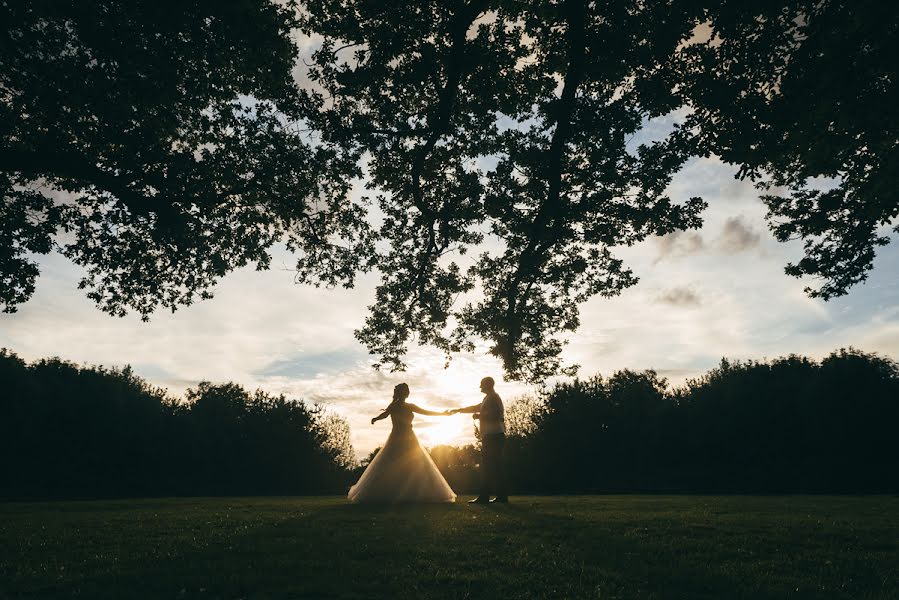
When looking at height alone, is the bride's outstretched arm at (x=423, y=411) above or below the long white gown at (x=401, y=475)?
above

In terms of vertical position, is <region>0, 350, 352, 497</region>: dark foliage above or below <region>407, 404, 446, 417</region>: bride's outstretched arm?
above

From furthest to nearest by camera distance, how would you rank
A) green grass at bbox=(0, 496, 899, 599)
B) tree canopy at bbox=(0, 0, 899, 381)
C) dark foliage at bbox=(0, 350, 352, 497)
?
dark foliage at bbox=(0, 350, 352, 497)
tree canopy at bbox=(0, 0, 899, 381)
green grass at bbox=(0, 496, 899, 599)

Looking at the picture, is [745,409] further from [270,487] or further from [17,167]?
[17,167]

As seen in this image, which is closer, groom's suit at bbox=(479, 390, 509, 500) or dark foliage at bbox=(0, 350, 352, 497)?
groom's suit at bbox=(479, 390, 509, 500)

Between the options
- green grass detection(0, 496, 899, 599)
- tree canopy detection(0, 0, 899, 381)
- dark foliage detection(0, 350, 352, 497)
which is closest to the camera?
green grass detection(0, 496, 899, 599)

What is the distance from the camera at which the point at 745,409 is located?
55.4 meters

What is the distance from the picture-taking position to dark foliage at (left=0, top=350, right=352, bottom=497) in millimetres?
52500

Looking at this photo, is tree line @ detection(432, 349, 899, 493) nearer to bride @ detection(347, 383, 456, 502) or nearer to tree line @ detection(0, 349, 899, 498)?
tree line @ detection(0, 349, 899, 498)

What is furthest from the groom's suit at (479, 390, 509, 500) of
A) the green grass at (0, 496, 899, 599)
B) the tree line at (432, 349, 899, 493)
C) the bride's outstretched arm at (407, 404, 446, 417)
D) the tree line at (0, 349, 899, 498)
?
the tree line at (0, 349, 899, 498)

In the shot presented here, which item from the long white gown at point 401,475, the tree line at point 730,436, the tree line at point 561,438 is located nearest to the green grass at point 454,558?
the long white gown at point 401,475

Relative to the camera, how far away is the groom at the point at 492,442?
16078mm

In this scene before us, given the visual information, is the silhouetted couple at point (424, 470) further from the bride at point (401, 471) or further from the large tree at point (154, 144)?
the large tree at point (154, 144)

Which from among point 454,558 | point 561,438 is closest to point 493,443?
point 454,558

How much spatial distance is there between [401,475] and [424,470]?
70 cm
